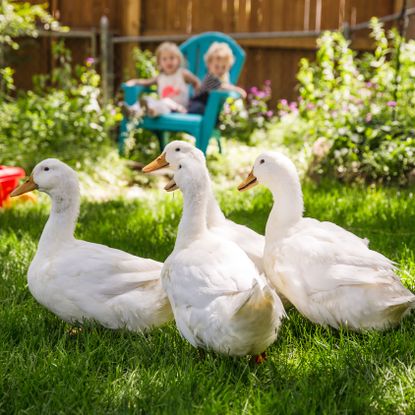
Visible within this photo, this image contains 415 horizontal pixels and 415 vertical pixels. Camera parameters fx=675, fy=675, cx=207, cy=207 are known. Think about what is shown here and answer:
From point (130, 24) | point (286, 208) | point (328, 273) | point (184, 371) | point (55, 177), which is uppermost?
point (130, 24)

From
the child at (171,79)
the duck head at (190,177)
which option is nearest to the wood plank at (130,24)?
the child at (171,79)

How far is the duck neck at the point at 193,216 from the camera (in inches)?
109

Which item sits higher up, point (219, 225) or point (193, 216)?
point (193, 216)

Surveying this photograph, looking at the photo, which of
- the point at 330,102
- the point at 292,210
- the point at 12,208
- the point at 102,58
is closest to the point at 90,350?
the point at 292,210

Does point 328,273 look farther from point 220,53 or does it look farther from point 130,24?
point 130,24

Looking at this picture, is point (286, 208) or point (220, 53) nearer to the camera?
point (286, 208)

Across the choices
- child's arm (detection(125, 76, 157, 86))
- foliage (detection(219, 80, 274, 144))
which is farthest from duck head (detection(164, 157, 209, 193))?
foliage (detection(219, 80, 274, 144))

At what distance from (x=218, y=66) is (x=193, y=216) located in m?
4.63

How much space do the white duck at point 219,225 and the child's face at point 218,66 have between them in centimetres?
391

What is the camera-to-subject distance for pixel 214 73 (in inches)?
284

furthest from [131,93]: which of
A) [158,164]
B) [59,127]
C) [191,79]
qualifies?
[158,164]

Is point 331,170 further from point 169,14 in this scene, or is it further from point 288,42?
point 169,14

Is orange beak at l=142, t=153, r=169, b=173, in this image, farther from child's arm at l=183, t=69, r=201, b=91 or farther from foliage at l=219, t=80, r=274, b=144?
foliage at l=219, t=80, r=274, b=144

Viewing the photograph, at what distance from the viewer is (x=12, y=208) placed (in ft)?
16.0
